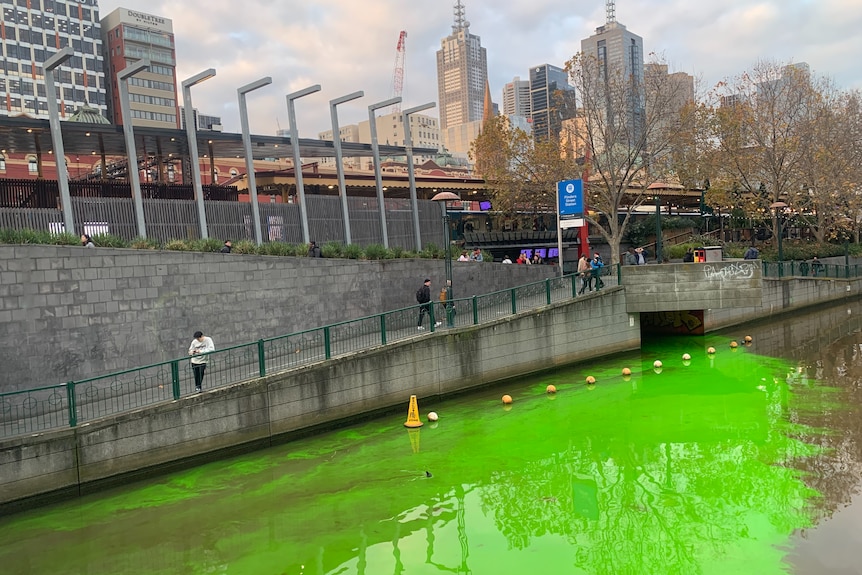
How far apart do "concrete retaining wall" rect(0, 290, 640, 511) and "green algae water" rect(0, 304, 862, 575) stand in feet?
1.41

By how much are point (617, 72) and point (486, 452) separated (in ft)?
69.1

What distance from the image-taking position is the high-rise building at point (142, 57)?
94.4m

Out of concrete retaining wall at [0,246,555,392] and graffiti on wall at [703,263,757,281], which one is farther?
graffiti on wall at [703,263,757,281]

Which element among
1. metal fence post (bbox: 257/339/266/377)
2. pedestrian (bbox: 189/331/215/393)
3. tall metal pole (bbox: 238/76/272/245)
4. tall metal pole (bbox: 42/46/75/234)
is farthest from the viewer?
tall metal pole (bbox: 238/76/272/245)

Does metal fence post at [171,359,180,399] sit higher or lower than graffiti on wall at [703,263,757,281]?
lower

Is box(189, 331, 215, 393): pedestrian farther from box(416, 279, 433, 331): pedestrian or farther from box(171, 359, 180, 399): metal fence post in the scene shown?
box(416, 279, 433, 331): pedestrian

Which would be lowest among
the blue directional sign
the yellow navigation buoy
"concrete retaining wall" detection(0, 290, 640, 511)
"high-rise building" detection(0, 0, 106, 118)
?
the yellow navigation buoy

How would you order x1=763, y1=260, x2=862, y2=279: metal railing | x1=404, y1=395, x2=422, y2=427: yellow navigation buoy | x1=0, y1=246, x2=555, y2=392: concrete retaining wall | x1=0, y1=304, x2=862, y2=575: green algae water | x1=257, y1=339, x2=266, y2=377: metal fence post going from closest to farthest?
1. x1=0, y1=304, x2=862, y2=575: green algae water
2. x1=0, y1=246, x2=555, y2=392: concrete retaining wall
3. x1=257, y1=339, x2=266, y2=377: metal fence post
4. x1=404, y1=395, x2=422, y2=427: yellow navigation buoy
5. x1=763, y1=260, x2=862, y2=279: metal railing

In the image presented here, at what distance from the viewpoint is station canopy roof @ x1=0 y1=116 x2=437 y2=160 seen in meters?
19.3

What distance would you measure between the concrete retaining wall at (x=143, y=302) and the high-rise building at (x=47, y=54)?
280 feet

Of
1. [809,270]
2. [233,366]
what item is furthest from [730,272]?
[233,366]

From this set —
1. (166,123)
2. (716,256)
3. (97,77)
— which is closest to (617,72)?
(716,256)

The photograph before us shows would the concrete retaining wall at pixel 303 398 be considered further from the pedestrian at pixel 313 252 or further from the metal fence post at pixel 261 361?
the pedestrian at pixel 313 252

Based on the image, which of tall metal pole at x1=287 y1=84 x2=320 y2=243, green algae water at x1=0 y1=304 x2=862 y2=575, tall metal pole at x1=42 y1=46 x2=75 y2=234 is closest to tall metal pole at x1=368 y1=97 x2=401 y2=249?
tall metal pole at x1=287 y1=84 x2=320 y2=243
